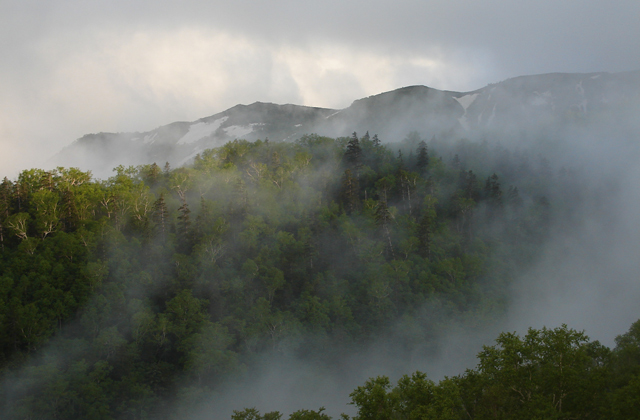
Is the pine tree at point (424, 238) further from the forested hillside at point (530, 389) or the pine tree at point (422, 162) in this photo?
the forested hillside at point (530, 389)

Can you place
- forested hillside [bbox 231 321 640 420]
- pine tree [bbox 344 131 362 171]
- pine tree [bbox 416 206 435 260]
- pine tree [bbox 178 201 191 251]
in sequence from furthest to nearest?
1. pine tree [bbox 344 131 362 171]
2. pine tree [bbox 416 206 435 260]
3. pine tree [bbox 178 201 191 251]
4. forested hillside [bbox 231 321 640 420]

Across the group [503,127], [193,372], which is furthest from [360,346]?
[503,127]

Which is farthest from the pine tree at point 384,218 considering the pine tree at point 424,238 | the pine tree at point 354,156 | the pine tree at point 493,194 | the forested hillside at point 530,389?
the forested hillside at point 530,389

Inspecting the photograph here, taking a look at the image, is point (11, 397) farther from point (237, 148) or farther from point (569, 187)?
point (569, 187)

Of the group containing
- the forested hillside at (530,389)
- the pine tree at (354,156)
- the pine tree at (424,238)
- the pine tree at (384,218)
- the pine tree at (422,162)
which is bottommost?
the forested hillside at (530,389)

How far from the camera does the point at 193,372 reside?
2482 inches

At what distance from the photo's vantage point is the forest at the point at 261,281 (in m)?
29.2

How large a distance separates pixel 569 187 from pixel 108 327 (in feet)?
433

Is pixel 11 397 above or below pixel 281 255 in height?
below

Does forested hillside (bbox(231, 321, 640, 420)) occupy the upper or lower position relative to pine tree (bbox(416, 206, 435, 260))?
lower

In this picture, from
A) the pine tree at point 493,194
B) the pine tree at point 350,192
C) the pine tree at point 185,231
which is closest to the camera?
the pine tree at point 185,231

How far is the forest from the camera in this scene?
2922cm

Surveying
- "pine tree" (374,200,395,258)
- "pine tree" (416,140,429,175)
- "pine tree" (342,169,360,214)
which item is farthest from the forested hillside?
"pine tree" (416,140,429,175)

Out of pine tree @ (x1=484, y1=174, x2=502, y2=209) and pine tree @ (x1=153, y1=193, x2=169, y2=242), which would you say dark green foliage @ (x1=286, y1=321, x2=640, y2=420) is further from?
pine tree @ (x1=484, y1=174, x2=502, y2=209)
